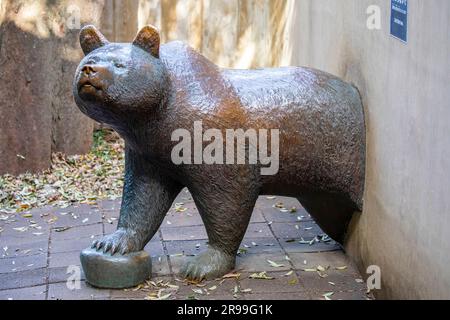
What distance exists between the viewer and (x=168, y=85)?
4910 mm

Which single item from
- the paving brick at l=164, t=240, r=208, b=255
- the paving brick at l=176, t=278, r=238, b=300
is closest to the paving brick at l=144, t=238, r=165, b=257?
the paving brick at l=164, t=240, r=208, b=255

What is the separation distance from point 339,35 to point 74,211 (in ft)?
7.79

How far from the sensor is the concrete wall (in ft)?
13.7

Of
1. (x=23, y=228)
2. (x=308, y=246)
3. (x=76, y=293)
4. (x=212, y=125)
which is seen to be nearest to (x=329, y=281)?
(x=308, y=246)

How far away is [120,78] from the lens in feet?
15.4

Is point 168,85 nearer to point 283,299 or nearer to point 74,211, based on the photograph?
point 283,299

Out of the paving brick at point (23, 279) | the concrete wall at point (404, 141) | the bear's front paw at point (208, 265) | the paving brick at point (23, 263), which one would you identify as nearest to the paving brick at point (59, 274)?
the paving brick at point (23, 279)

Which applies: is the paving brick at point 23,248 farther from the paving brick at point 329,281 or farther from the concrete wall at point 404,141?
the concrete wall at point 404,141

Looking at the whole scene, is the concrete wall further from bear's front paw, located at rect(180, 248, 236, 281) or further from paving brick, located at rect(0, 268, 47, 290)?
paving brick, located at rect(0, 268, 47, 290)

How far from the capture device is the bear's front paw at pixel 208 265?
5230 millimetres

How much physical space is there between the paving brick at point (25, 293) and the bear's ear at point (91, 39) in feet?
4.55

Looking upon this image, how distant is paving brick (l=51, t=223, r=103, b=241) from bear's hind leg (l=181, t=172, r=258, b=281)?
1.08 metres

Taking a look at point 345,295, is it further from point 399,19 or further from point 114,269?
point 399,19
